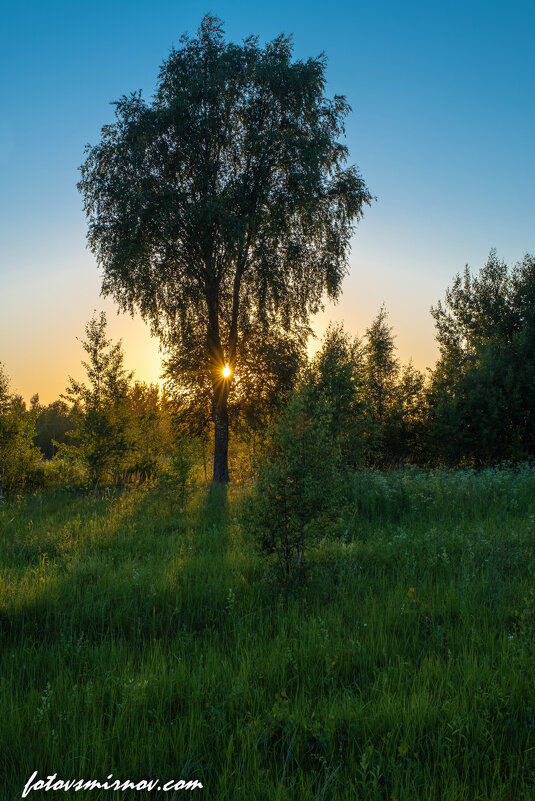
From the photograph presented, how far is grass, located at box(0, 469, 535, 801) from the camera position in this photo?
2.76m

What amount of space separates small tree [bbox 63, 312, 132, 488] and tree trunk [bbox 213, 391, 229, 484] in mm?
4056

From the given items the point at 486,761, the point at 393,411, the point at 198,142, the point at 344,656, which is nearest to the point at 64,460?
the point at 198,142

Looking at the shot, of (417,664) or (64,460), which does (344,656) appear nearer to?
(417,664)

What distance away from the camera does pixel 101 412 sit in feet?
48.9

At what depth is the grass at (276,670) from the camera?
2.76 meters

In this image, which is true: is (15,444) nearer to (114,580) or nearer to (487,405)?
(114,580)

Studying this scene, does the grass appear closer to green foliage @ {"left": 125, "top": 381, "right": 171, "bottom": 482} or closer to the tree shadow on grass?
the tree shadow on grass

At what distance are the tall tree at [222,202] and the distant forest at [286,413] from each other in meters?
1.47

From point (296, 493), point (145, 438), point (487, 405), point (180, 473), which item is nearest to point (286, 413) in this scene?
point (296, 493)

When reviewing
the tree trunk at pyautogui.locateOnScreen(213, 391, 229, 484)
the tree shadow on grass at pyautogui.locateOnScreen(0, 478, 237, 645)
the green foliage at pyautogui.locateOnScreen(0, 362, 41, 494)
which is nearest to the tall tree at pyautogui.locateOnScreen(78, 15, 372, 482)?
the tree trunk at pyautogui.locateOnScreen(213, 391, 229, 484)

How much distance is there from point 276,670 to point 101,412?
12.6m

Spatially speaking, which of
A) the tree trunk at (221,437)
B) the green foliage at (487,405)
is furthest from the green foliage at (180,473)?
the green foliage at (487,405)

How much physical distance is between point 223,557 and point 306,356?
13.2 m

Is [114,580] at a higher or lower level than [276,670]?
higher
